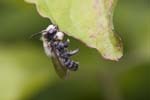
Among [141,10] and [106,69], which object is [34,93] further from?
[141,10]

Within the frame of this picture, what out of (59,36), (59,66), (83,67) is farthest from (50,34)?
(83,67)

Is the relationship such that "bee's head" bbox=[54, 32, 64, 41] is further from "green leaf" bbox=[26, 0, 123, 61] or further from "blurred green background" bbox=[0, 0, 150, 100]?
"blurred green background" bbox=[0, 0, 150, 100]

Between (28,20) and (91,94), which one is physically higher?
(28,20)

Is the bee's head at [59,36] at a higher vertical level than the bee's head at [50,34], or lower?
lower

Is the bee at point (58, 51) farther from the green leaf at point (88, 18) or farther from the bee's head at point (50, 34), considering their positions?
the green leaf at point (88, 18)

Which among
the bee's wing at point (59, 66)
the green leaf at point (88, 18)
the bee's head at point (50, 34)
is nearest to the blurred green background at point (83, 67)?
the bee's head at point (50, 34)

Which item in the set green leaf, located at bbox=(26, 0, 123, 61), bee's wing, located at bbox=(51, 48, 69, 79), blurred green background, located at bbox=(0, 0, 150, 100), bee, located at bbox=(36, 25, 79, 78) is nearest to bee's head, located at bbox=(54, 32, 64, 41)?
bee, located at bbox=(36, 25, 79, 78)

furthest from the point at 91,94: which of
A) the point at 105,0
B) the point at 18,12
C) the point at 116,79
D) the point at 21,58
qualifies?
the point at 105,0

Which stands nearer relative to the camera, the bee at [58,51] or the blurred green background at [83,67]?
the bee at [58,51]
